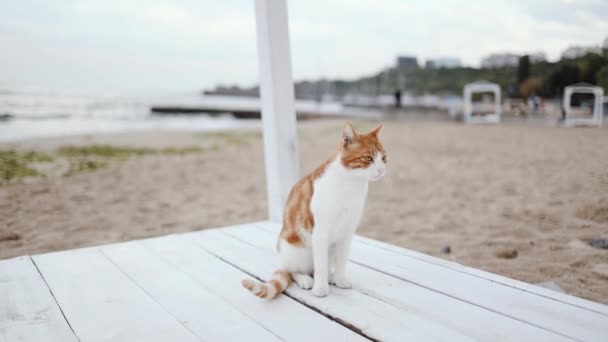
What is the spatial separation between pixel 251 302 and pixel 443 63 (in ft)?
7.38

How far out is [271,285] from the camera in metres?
1.26

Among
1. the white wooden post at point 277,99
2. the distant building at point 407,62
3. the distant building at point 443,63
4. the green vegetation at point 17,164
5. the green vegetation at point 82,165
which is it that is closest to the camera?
the white wooden post at point 277,99

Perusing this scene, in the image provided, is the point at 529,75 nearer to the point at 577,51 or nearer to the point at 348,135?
the point at 577,51

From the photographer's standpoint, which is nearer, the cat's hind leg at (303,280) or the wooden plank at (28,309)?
the wooden plank at (28,309)

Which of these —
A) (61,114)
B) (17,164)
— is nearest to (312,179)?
(17,164)

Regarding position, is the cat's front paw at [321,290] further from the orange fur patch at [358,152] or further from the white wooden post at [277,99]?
the white wooden post at [277,99]

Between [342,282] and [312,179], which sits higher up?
[312,179]

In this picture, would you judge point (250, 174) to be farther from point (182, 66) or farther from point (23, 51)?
point (182, 66)

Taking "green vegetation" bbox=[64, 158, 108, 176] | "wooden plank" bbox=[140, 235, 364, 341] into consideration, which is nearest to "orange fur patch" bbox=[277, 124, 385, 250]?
"wooden plank" bbox=[140, 235, 364, 341]

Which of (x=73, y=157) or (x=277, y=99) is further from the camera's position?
(x=73, y=157)

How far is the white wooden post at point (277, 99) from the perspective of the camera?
77.7 inches

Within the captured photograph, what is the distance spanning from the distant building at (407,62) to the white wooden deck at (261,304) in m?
2.30

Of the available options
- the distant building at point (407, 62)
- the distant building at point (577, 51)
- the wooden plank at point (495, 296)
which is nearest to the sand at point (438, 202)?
the distant building at point (577, 51)

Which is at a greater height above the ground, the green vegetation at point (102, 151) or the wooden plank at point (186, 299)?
the green vegetation at point (102, 151)
